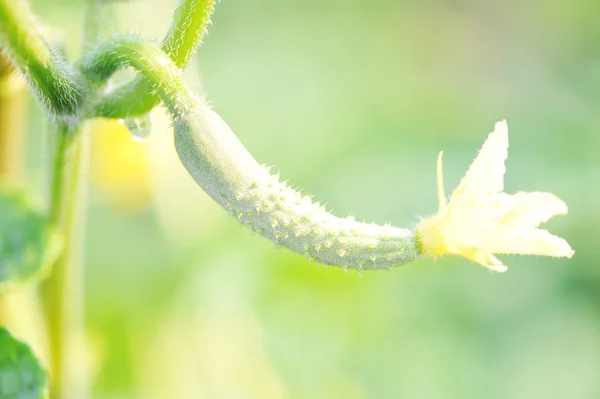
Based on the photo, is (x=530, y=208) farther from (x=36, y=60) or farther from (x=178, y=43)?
(x=36, y=60)

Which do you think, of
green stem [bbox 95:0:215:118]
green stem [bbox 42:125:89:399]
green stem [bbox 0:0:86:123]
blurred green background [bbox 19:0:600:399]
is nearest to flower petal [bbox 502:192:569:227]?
green stem [bbox 95:0:215:118]

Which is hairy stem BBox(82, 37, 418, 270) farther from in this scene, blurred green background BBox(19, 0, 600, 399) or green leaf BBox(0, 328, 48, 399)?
blurred green background BBox(19, 0, 600, 399)

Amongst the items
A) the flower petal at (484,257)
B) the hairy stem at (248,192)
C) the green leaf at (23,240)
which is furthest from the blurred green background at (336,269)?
the flower petal at (484,257)

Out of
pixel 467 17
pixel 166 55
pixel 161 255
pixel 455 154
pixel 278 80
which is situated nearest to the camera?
pixel 166 55

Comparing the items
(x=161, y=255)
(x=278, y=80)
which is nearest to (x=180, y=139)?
(x=161, y=255)

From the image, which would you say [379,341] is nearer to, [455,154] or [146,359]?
[146,359]
